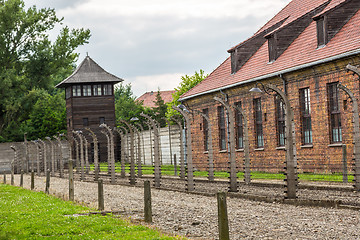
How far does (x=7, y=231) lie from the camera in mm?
11898

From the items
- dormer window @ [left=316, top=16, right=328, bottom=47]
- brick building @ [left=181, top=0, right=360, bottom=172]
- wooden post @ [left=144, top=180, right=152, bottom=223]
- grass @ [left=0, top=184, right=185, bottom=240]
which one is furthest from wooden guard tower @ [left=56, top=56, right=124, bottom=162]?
wooden post @ [left=144, top=180, right=152, bottom=223]

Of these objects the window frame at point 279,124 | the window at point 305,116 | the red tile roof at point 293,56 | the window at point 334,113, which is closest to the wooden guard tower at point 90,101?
the red tile roof at point 293,56

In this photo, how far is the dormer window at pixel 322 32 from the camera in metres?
28.3

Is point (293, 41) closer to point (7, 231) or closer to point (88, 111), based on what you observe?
point (7, 231)

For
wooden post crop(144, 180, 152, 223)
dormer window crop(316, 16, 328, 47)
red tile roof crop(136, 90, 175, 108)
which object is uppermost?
red tile roof crop(136, 90, 175, 108)

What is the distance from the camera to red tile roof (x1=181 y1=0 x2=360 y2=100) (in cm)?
2661

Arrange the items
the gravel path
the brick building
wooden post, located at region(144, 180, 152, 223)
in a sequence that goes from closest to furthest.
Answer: the gravel path → wooden post, located at region(144, 180, 152, 223) → the brick building

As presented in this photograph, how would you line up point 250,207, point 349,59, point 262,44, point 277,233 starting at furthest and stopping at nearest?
point 262,44, point 349,59, point 250,207, point 277,233

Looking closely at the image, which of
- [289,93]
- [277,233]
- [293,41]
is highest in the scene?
[293,41]

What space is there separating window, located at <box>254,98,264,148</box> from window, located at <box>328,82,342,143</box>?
6.60m

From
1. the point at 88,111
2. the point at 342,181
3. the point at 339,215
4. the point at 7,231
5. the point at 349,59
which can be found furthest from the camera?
the point at 88,111

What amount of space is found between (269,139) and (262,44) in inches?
313

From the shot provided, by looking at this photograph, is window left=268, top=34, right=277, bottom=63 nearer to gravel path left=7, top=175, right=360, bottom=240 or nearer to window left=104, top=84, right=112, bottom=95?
gravel path left=7, top=175, right=360, bottom=240

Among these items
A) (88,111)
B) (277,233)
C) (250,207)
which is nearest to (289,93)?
(250,207)
